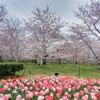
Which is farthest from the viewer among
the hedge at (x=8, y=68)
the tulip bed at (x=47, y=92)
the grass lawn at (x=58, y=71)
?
the grass lawn at (x=58, y=71)

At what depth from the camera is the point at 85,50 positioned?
31.2 metres

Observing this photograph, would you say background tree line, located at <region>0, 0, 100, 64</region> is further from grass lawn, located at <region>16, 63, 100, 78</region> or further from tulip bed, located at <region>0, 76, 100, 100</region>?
tulip bed, located at <region>0, 76, 100, 100</region>

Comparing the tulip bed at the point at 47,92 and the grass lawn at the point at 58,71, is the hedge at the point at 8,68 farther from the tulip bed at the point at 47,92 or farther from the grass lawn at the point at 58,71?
the tulip bed at the point at 47,92

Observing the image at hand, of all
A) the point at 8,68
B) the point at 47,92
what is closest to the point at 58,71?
the point at 8,68

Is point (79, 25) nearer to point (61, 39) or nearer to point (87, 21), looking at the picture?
point (87, 21)

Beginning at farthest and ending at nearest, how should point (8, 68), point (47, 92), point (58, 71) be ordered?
point (58, 71) → point (8, 68) → point (47, 92)

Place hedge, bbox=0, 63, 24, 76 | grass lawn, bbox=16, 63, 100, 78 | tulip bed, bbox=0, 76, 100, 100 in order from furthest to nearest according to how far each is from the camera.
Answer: grass lawn, bbox=16, 63, 100, 78 < hedge, bbox=0, 63, 24, 76 < tulip bed, bbox=0, 76, 100, 100

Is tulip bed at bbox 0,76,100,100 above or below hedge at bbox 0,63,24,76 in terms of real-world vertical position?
below

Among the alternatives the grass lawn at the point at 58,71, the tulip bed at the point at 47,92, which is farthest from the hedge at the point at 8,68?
the tulip bed at the point at 47,92

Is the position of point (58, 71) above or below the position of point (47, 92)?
above

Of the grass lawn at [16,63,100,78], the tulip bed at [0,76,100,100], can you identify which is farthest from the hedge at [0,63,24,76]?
the tulip bed at [0,76,100,100]

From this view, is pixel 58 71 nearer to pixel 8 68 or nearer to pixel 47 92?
pixel 8 68

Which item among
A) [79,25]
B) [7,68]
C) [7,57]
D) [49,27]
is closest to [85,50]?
[49,27]

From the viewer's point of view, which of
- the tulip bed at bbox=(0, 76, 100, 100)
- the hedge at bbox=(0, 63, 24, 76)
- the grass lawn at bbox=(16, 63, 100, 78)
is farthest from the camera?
the grass lawn at bbox=(16, 63, 100, 78)
